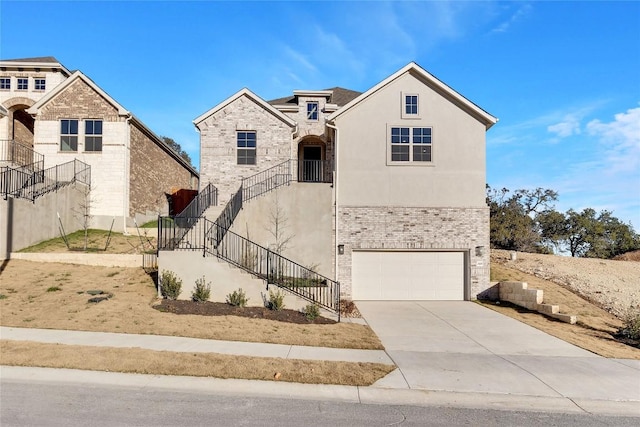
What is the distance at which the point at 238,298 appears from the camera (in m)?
12.1

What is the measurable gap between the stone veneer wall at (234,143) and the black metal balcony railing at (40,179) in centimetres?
703

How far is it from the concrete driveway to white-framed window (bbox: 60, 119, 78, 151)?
1830cm

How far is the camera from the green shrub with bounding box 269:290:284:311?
→ 11.8 meters

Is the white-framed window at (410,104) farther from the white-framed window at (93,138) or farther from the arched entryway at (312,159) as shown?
the white-framed window at (93,138)

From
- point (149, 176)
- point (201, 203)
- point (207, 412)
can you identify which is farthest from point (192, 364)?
point (149, 176)

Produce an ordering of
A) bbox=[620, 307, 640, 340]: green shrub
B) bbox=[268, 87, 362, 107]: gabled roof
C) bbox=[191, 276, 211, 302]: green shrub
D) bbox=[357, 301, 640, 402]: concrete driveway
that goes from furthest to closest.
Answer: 1. bbox=[268, 87, 362, 107]: gabled roof
2. bbox=[191, 276, 211, 302]: green shrub
3. bbox=[620, 307, 640, 340]: green shrub
4. bbox=[357, 301, 640, 402]: concrete driveway

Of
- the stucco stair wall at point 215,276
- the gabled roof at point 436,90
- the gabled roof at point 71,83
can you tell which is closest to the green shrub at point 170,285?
the stucco stair wall at point 215,276

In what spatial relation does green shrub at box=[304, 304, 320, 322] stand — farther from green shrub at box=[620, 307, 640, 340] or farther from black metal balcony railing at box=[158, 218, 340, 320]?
green shrub at box=[620, 307, 640, 340]

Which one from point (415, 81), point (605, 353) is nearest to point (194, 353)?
point (605, 353)

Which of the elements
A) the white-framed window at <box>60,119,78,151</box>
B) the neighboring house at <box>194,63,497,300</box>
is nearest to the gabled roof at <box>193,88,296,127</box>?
the neighboring house at <box>194,63,497,300</box>

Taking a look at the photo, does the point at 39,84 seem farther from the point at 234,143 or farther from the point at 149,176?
the point at 234,143

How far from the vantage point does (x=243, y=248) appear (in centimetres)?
1516

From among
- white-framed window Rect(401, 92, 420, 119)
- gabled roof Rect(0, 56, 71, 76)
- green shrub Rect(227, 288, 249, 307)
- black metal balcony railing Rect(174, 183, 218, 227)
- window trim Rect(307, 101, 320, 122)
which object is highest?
gabled roof Rect(0, 56, 71, 76)

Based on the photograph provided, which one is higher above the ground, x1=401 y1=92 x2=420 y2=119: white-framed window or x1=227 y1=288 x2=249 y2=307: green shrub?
x1=401 y1=92 x2=420 y2=119: white-framed window
